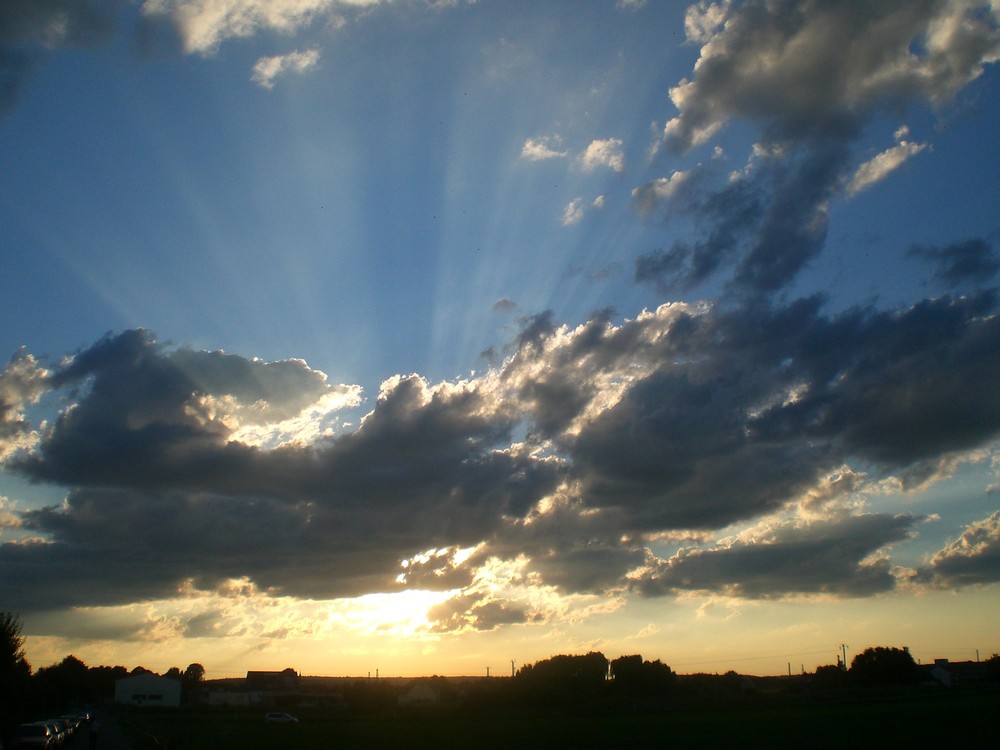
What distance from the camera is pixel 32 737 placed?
36.7 meters

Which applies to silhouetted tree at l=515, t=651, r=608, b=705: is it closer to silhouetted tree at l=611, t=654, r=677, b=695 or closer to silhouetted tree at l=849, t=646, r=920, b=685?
silhouetted tree at l=611, t=654, r=677, b=695

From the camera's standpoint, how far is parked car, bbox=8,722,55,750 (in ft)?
118

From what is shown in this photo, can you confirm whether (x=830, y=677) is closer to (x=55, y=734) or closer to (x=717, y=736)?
(x=717, y=736)

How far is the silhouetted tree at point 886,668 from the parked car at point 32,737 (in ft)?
410

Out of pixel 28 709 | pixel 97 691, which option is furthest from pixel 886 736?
pixel 97 691

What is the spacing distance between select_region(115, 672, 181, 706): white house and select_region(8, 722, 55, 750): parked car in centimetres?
13301

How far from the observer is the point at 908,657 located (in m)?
129

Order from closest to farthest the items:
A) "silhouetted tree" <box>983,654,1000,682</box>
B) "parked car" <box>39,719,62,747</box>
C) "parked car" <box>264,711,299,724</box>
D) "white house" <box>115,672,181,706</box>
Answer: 1. "parked car" <box>39,719,62,747</box>
2. "parked car" <box>264,711,299,724</box>
3. "silhouetted tree" <box>983,654,1000,682</box>
4. "white house" <box>115,672,181,706</box>

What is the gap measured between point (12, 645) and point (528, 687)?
69768mm

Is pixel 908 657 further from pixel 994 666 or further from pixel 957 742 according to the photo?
pixel 957 742

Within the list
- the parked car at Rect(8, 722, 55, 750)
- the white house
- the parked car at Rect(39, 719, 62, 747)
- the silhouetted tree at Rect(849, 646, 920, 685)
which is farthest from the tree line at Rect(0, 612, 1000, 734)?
the parked car at Rect(8, 722, 55, 750)

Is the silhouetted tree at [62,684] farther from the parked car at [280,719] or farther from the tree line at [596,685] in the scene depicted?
the parked car at [280,719]

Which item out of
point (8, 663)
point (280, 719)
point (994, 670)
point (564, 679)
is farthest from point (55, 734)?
point (994, 670)

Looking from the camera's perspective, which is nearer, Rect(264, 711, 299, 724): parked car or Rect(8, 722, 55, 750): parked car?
Rect(8, 722, 55, 750): parked car
